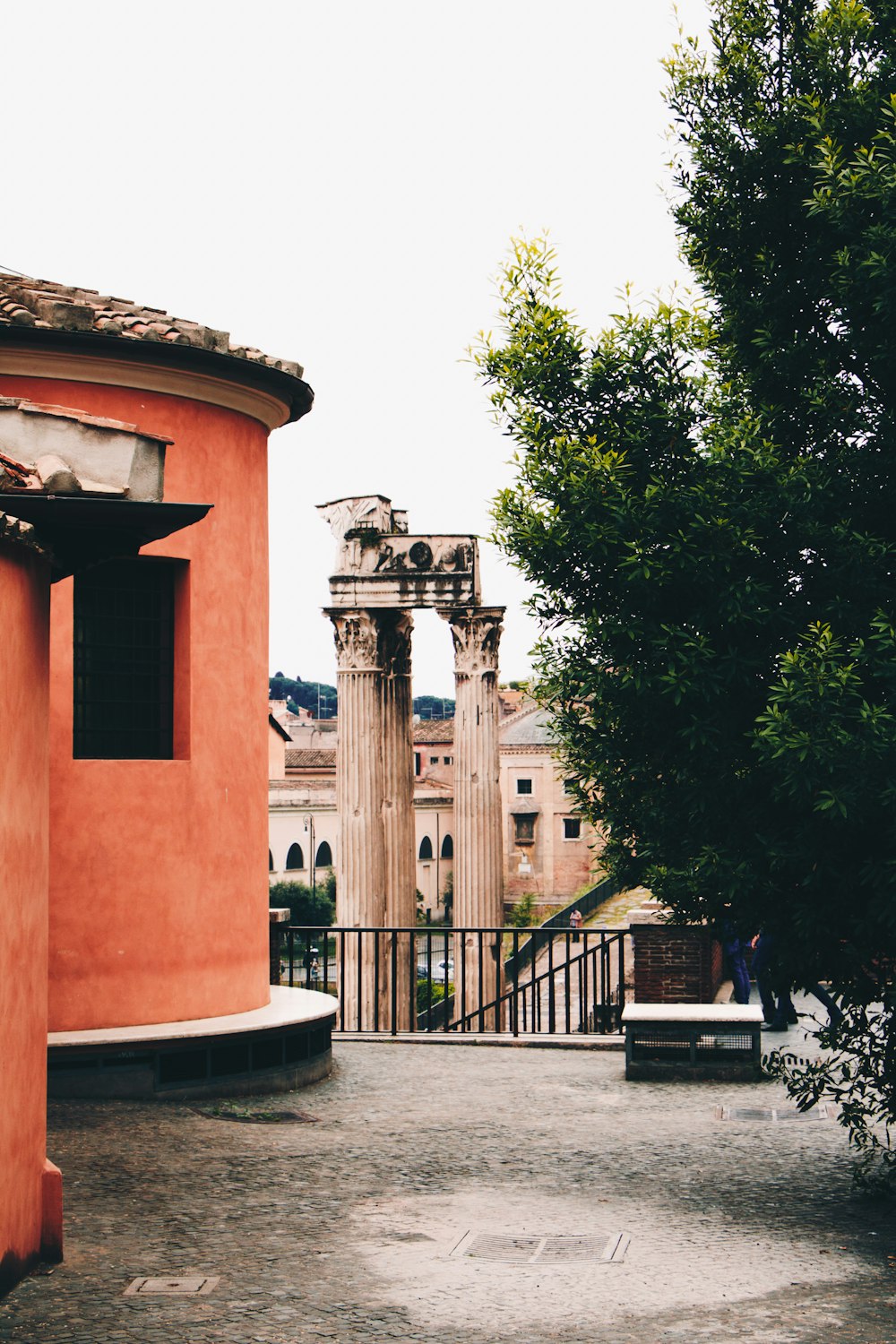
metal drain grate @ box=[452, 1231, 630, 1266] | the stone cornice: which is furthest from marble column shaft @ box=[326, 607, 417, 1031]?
metal drain grate @ box=[452, 1231, 630, 1266]

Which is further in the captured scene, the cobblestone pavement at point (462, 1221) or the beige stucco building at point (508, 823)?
the beige stucco building at point (508, 823)

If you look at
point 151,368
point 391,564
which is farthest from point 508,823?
point 151,368

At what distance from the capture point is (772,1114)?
36.7 ft

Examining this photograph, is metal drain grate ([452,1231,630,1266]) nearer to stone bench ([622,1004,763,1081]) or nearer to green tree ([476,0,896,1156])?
green tree ([476,0,896,1156])

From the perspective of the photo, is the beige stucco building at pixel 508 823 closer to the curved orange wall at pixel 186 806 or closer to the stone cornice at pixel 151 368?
the curved orange wall at pixel 186 806

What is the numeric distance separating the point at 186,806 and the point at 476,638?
9.33m

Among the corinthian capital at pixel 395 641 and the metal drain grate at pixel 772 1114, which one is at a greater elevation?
the corinthian capital at pixel 395 641

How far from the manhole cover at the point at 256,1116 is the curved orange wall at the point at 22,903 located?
3.43 meters

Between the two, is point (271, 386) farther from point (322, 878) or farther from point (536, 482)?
point (322, 878)

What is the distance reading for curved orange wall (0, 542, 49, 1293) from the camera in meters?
6.79

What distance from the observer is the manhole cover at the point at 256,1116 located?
35.4 ft

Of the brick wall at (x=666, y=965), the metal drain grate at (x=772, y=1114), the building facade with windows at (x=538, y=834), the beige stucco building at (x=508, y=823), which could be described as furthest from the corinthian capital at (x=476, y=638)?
the building facade with windows at (x=538, y=834)

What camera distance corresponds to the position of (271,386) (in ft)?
41.4

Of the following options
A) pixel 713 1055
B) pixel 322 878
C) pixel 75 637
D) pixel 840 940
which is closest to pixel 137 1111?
pixel 75 637
